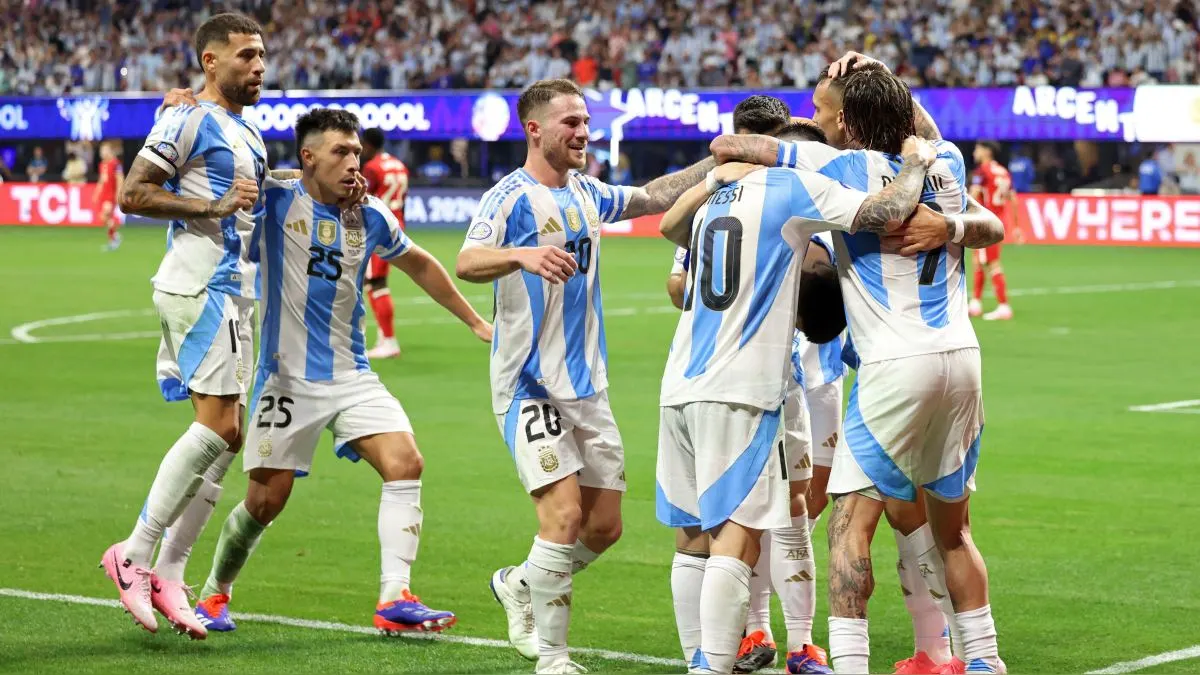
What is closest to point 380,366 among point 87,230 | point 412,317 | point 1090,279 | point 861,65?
point 412,317

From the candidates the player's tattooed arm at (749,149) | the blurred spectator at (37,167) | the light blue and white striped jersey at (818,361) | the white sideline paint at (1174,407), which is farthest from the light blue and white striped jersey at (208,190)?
the blurred spectator at (37,167)

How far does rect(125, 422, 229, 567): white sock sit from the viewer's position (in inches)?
273

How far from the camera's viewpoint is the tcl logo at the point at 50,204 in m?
40.2

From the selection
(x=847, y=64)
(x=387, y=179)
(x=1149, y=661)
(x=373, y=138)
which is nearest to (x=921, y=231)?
(x=847, y=64)

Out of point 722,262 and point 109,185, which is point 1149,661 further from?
point 109,185

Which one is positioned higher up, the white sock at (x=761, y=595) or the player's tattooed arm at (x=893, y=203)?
the player's tattooed arm at (x=893, y=203)

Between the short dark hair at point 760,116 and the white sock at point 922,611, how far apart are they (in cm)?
156

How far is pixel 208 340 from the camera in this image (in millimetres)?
7039

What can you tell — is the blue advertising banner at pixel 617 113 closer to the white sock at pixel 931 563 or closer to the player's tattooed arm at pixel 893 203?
the white sock at pixel 931 563

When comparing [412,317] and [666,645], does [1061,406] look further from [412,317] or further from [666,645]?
[412,317]

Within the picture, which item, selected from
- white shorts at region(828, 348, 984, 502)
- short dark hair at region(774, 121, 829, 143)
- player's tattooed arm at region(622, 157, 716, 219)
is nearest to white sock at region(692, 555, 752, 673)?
white shorts at region(828, 348, 984, 502)

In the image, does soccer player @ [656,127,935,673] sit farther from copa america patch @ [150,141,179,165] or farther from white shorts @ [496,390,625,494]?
copa america patch @ [150,141,179,165]

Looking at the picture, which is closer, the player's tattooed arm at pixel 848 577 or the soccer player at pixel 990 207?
the player's tattooed arm at pixel 848 577

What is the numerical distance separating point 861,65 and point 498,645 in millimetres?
2679
